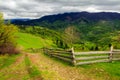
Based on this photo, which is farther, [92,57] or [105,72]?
[92,57]

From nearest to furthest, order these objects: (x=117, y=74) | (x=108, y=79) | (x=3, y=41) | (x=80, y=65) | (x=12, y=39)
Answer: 1. (x=108, y=79)
2. (x=117, y=74)
3. (x=80, y=65)
4. (x=3, y=41)
5. (x=12, y=39)

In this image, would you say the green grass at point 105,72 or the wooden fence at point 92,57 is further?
the wooden fence at point 92,57

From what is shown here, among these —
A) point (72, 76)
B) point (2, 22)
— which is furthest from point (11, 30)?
point (72, 76)

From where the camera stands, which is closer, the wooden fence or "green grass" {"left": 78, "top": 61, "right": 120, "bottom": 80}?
"green grass" {"left": 78, "top": 61, "right": 120, "bottom": 80}

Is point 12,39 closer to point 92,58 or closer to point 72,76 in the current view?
point 92,58

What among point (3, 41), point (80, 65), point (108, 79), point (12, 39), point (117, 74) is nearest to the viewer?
point (108, 79)

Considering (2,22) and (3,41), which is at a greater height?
(2,22)

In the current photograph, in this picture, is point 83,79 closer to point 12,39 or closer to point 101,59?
point 101,59

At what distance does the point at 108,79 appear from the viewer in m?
18.0

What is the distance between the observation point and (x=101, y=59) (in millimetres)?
26078

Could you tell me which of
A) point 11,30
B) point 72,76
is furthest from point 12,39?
point 72,76

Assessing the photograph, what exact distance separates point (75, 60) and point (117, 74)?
642 centimetres

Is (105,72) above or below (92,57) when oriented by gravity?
below

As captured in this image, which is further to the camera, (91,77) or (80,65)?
(80,65)
